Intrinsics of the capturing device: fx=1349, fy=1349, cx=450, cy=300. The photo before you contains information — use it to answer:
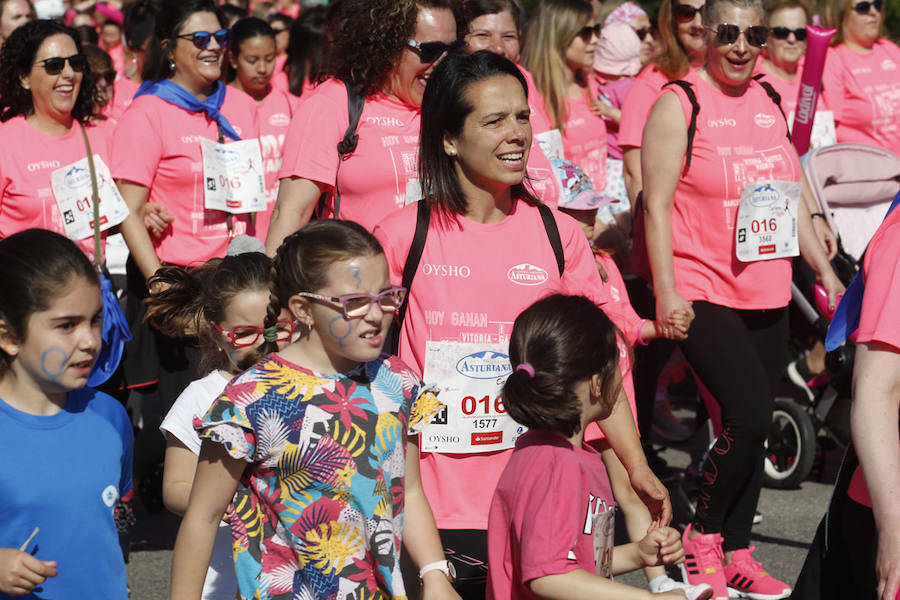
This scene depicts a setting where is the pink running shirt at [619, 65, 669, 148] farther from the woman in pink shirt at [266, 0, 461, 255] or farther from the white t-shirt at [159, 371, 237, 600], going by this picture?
the white t-shirt at [159, 371, 237, 600]

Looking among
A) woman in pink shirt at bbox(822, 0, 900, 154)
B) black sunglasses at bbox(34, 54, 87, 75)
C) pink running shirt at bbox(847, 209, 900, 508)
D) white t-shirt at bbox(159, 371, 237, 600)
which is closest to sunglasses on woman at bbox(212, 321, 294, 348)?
white t-shirt at bbox(159, 371, 237, 600)

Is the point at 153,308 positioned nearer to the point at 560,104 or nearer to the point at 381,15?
the point at 381,15

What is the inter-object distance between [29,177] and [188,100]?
780 millimetres

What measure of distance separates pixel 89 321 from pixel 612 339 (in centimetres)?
124

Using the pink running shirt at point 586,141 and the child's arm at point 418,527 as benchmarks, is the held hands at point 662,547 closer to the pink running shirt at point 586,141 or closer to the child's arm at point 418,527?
the child's arm at point 418,527

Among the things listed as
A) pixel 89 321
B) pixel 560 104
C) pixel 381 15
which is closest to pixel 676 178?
pixel 381 15

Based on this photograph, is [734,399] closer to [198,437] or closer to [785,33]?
[198,437]

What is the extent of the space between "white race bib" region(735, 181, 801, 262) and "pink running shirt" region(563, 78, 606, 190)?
2011 millimetres

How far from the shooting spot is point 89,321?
3.21 metres

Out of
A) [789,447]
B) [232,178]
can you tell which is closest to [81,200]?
[232,178]

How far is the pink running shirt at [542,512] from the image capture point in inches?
114

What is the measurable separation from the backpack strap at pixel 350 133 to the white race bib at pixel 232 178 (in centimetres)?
→ 145

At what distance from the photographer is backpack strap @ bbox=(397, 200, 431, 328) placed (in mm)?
3762

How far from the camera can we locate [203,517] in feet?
9.82
